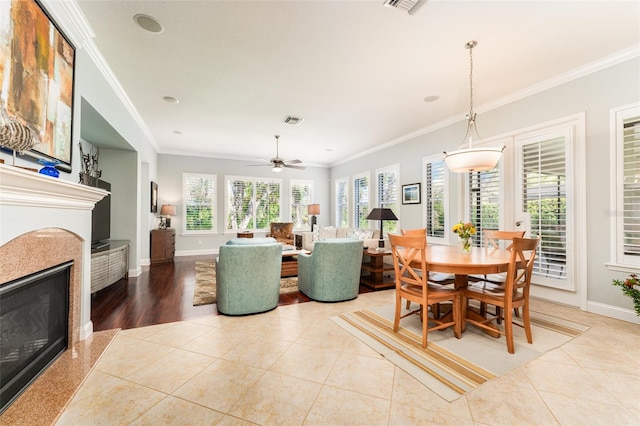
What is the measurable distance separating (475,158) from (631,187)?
Answer: 1.89 m

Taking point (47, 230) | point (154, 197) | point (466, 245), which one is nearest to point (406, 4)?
point (466, 245)

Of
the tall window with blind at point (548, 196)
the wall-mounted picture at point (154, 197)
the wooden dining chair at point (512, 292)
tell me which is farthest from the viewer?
the wall-mounted picture at point (154, 197)

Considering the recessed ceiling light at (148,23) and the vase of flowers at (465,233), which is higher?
the recessed ceiling light at (148,23)

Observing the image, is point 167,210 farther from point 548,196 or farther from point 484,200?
point 548,196

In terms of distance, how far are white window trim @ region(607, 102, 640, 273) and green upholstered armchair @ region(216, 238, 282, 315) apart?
3887 mm

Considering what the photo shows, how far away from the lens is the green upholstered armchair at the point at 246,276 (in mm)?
3051

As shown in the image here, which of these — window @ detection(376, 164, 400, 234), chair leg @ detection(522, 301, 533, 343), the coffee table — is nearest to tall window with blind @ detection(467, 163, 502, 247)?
window @ detection(376, 164, 400, 234)

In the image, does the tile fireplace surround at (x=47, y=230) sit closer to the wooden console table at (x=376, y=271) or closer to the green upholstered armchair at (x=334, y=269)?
the green upholstered armchair at (x=334, y=269)

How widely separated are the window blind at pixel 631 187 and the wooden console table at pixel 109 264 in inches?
250

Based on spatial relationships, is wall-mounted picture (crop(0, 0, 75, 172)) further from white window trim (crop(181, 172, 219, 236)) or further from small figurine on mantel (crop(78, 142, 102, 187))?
white window trim (crop(181, 172, 219, 236))

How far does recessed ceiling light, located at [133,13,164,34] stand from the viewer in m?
2.39

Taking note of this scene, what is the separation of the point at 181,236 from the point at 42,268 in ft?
19.5

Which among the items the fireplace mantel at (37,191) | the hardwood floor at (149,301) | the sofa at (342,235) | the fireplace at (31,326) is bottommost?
the hardwood floor at (149,301)

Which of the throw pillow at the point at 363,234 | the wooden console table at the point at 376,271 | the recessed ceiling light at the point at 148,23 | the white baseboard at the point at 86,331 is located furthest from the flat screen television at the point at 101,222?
the throw pillow at the point at 363,234
